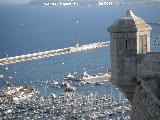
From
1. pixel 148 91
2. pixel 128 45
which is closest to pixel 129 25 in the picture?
pixel 128 45

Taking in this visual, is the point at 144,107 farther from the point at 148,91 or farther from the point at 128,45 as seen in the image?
the point at 128,45

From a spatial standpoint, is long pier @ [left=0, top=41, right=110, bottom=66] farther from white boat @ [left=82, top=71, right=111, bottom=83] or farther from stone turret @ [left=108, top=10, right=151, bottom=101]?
stone turret @ [left=108, top=10, right=151, bottom=101]

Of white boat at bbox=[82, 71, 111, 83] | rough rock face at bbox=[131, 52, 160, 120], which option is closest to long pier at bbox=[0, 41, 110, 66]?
white boat at bbox=[82, 71, 111, 83]

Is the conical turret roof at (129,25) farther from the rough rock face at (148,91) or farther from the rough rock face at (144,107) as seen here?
the rough rock face at (144,107)

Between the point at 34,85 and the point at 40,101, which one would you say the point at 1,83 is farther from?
the point at 40,101

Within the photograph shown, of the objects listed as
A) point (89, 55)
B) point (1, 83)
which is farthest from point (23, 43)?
point (1, 83)
